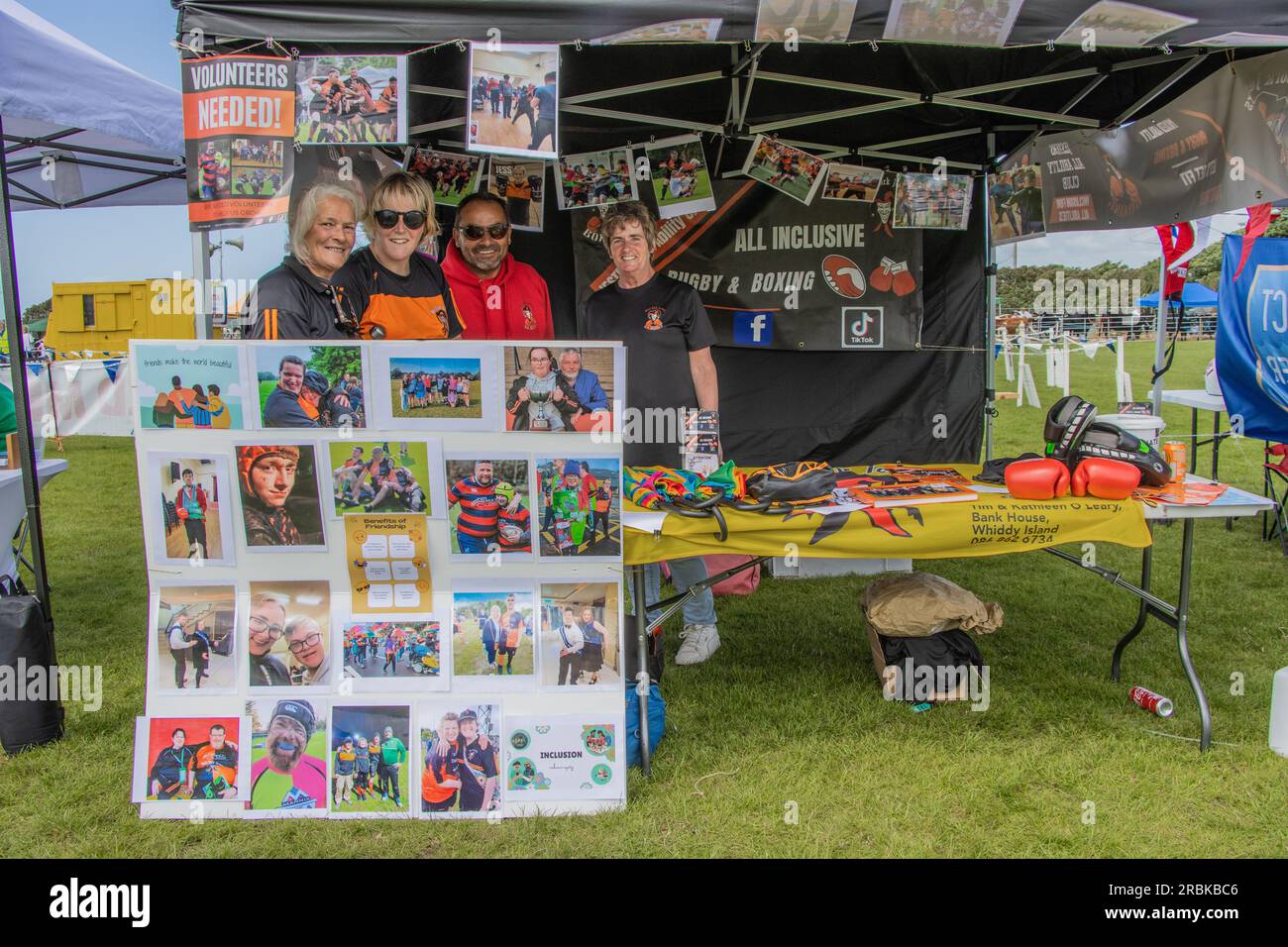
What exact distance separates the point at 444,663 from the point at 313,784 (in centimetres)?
49

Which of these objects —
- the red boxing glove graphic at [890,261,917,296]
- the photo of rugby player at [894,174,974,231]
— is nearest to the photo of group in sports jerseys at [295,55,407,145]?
the photo of rugby player at [894,174,974,231]

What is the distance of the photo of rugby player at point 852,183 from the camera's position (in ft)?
15.3

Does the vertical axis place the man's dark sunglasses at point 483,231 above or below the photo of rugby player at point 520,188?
below

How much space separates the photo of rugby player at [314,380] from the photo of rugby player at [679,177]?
2457 mm

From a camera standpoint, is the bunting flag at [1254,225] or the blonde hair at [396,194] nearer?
the blonde hair at [396,194]

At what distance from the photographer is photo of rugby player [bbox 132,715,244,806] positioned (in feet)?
7.93

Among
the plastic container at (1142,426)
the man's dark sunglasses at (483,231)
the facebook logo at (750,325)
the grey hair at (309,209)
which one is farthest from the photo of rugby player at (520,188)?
the plastic container at (1142,426)

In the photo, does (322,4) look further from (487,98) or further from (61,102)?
(61,102)

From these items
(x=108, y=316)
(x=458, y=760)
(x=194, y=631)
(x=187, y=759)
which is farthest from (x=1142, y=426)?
(x=108, y=316)

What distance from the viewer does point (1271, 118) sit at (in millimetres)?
3260

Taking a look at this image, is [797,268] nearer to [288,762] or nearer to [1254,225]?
[1254,225]

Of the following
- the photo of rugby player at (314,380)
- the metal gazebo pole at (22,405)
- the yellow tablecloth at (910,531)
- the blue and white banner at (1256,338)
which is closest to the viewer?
the photo of rugby player at (314,380)

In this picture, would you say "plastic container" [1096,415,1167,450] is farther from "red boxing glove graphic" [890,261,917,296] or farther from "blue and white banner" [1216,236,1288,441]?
"red boxing glove graphic" [890,261,917,296]

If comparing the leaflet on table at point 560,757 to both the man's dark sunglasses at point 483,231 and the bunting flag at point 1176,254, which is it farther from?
the bunting flag at point 1176,254
